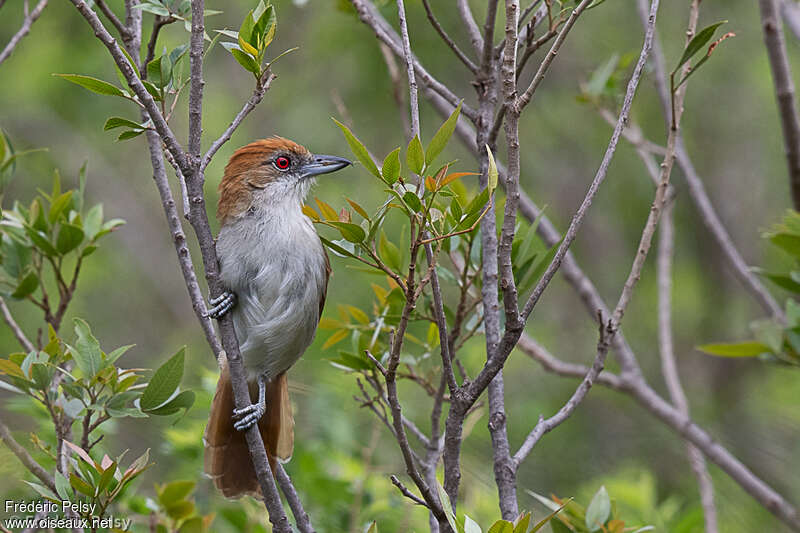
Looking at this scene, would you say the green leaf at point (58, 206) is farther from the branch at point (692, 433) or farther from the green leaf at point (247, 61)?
the branch at point (692, 433)

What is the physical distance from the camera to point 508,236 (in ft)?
7.29

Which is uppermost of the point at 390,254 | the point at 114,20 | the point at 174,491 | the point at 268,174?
the point at 114,20

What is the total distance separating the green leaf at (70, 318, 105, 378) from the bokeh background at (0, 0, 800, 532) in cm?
289

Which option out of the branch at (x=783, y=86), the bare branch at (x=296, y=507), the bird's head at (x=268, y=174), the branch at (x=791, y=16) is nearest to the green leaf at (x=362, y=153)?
the bare branch at (x=296, y=507)

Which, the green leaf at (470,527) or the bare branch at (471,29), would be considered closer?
the green leaf at (470,527)

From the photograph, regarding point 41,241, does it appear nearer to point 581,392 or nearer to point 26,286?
point 26,286

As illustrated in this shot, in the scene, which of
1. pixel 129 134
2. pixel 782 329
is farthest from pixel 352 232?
pixel 782 329

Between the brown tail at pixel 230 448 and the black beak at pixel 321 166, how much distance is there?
3.16 ft

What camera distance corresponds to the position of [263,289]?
11.9 feet

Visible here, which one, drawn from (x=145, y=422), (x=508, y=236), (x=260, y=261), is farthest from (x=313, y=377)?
(x=508, y=236)

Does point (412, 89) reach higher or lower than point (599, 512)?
higher

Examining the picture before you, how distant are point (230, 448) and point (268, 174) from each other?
1171 millimetres

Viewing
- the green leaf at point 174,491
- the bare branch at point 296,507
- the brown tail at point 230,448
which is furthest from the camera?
the brown tail at point 230,448

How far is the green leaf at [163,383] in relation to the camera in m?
2.82
